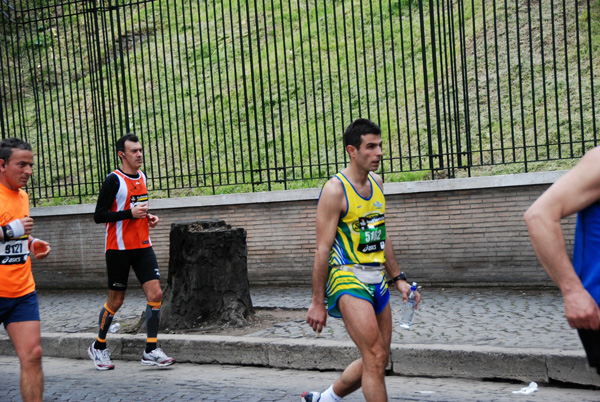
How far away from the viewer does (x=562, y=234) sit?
254 centimetres

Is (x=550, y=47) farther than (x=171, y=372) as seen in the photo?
Yes

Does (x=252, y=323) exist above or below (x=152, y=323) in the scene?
below

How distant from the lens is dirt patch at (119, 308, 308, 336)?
296 inches

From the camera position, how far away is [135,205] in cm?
691

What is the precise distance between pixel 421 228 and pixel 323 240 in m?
5.53

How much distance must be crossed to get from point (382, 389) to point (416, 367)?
228 centimetres

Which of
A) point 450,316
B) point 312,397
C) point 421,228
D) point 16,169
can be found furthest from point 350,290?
point 421,228

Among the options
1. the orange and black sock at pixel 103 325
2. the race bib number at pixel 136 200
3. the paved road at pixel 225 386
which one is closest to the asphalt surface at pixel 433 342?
the paved road at pixel 225 386

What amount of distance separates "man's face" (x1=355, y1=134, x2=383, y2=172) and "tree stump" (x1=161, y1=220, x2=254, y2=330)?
12.1 feet

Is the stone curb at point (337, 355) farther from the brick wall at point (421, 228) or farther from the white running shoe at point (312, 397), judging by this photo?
the brick wall at point (421, 228)

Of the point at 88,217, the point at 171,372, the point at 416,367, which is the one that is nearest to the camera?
the point at 416,367

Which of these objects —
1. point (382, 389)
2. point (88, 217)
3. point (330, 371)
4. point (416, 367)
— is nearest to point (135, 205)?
point (330, 371)

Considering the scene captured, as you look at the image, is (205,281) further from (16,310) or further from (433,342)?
(16,310)

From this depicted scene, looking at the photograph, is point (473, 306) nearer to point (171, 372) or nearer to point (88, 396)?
point (171, 372)
